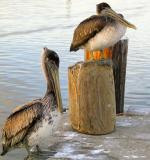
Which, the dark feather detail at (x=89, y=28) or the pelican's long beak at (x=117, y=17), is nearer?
the pelican's long beak at (x=117, y=17)

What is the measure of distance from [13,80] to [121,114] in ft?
17.8

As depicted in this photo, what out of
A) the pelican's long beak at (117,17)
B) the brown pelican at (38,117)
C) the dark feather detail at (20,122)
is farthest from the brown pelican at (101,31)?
the dark feather detail at (20,122)

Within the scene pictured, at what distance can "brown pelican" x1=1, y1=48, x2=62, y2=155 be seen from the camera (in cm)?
570

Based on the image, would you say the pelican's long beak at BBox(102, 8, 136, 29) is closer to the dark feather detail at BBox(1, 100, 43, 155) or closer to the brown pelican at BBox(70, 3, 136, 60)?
the brown pelican at BBox(70, 3, 136, 60)

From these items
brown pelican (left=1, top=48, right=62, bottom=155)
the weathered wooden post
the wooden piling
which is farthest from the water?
brown pelican (left=1, top=48, right=62, bottom=155)

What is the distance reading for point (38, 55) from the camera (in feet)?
50.6

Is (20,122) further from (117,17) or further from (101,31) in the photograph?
(117,17)

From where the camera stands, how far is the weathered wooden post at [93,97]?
6621 millimetres

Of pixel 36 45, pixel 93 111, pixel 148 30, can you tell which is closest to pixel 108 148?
pixel 93 111

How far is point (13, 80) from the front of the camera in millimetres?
12688

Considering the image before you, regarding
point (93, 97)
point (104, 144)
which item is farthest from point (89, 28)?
point (104, 144)

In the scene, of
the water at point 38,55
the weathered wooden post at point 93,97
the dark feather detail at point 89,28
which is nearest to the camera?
the weathered wooden post at point 93,97

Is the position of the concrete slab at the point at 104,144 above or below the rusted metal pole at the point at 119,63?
below

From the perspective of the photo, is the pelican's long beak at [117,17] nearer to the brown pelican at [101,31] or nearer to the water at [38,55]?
the brown pelican at [101,31]
